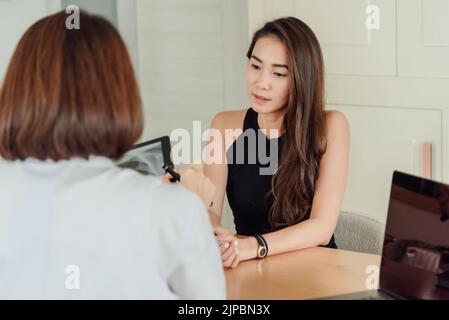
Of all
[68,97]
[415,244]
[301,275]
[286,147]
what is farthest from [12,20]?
[415,244]

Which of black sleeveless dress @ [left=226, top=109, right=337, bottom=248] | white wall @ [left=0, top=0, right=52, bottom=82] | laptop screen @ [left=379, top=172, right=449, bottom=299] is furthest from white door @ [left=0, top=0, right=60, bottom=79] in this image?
laptop screen @ [left=379, top=172, right=449, bottom=299]

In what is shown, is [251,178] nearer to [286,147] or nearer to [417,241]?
[286,147]

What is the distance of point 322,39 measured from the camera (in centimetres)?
368

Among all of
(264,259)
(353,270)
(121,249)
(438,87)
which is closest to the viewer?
(121,249)

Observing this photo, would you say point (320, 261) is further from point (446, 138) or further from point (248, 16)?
point (248, 16)

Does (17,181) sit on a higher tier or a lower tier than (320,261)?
higher

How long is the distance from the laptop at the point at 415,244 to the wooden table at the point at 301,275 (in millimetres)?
88

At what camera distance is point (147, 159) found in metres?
2.77

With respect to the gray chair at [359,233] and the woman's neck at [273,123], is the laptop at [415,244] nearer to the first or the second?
the gray chair at [359,233]

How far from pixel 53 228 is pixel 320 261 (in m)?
0.95

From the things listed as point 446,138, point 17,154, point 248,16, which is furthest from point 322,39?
point 17,154

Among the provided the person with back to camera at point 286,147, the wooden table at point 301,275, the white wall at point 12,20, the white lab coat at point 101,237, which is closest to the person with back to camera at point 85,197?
the white lab coat at point 101,237

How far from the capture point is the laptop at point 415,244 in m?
1.84

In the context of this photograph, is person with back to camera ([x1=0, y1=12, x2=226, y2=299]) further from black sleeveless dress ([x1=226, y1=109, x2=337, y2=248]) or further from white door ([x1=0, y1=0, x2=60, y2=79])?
white door ([x1=0, y1=0, x2=60, y2=79])
